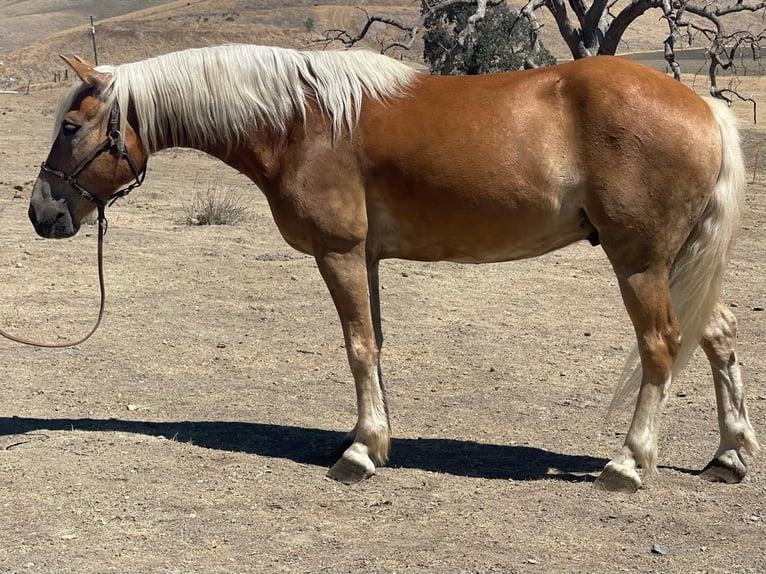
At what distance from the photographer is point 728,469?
462 cm

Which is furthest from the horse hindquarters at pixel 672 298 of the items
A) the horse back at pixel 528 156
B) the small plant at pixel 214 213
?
the small plant at pixel 214 213

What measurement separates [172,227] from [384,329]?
4.58 meters

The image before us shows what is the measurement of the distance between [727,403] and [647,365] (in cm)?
59

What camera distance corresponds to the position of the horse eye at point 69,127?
4.67 m

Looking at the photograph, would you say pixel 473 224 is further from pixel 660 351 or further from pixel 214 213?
pixel 214 213

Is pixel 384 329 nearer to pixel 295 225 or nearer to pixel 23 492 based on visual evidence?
pixel 295 225

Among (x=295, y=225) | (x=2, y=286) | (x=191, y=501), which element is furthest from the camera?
(x=2, y=286)

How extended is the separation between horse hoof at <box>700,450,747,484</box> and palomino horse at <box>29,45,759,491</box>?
0.04 ft

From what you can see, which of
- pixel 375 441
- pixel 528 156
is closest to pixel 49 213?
pixel 375 441

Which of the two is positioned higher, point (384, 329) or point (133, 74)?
point (133, 74)

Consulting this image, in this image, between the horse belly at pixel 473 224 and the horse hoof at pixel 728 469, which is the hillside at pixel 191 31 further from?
the horse hoof at pixel 728 469

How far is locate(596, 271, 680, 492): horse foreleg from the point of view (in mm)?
4387

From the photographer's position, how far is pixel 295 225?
15.2 ft

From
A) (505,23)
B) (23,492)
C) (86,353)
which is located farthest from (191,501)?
(505,23)
